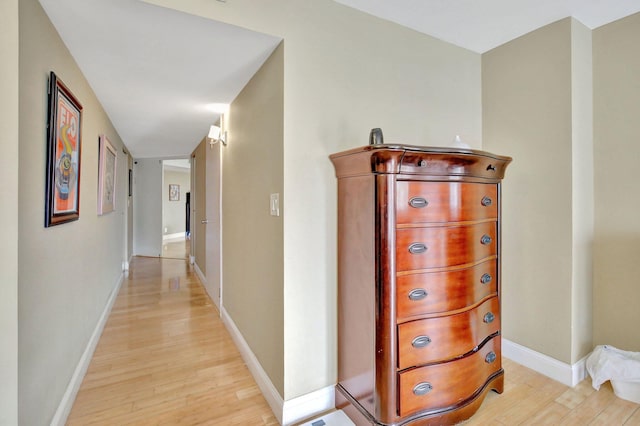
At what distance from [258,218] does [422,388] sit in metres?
1.35

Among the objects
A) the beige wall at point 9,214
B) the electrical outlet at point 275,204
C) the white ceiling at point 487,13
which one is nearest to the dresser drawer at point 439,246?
the electrical outlet at point 275,204

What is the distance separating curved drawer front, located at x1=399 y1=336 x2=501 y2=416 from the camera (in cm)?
149

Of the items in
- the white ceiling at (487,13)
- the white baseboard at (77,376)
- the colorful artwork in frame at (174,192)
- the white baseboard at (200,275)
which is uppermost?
the white ceiling at (487,13)

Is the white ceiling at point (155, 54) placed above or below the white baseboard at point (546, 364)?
above

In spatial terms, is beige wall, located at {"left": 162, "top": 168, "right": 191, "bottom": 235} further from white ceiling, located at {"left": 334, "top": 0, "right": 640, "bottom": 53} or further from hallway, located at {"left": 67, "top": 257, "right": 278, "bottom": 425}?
white ceiling, located at {"left": 334, "top": 0, "right": 640, "bottom": 53}

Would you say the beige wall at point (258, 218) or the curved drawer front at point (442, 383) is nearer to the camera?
the curved drawer front at point (442, 383)

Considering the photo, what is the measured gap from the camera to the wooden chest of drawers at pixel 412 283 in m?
1.46

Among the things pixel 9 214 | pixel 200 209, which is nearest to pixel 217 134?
pixel 200 209

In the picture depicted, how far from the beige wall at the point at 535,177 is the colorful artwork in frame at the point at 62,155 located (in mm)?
2839

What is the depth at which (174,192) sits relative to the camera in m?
9.74

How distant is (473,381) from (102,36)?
2.75m

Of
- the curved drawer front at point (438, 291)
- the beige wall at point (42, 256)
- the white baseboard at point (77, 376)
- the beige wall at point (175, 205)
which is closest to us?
the beige wall at point (42, 256)

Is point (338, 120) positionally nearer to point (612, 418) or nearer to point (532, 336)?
point (532, 336)

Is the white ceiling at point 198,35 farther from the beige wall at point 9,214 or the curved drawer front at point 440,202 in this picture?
the curved drawer front at point 440,202
